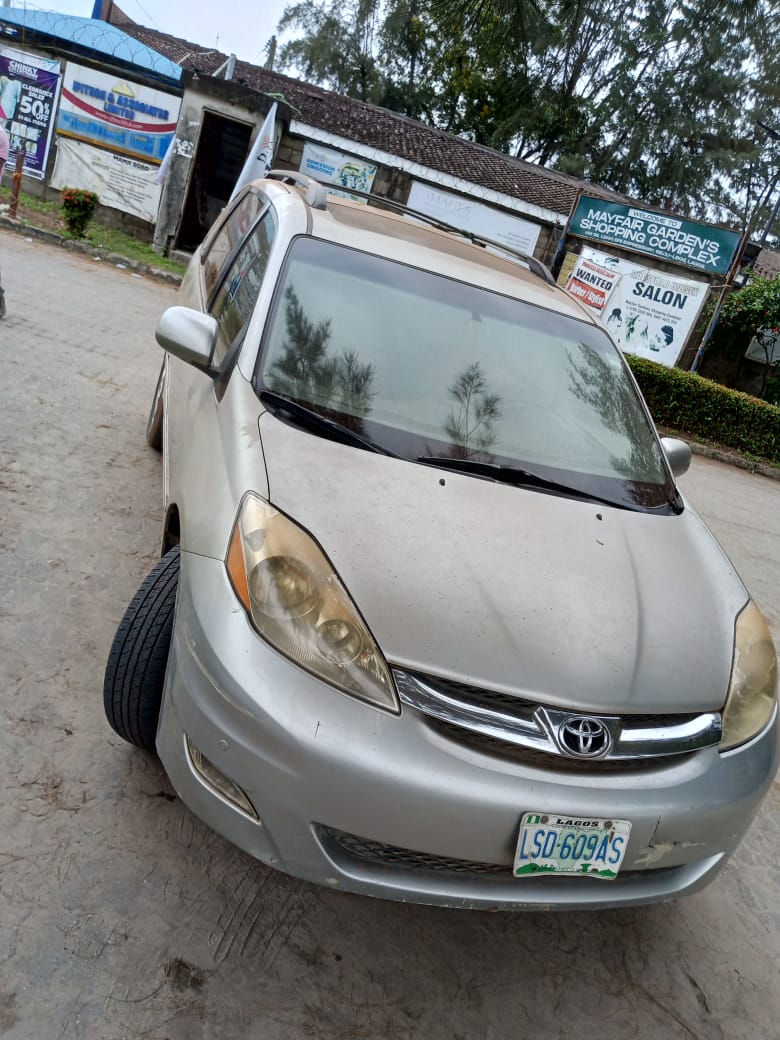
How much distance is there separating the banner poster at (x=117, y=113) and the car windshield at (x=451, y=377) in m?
12.9

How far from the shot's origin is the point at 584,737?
178 centimetres

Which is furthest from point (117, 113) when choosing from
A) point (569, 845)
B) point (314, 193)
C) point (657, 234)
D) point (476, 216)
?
point (569, 845)

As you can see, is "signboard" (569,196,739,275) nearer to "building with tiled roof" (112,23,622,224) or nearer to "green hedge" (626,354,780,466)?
"building with tiled roof" (112,23,622,224)

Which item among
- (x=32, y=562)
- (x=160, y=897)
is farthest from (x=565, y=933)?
(x=32, y=562)

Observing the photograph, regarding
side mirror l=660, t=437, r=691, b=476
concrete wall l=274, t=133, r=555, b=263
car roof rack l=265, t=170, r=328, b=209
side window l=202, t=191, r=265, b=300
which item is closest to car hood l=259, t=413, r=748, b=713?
side mirror l=660, t=437, r=691, b=476

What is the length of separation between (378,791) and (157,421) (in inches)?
129

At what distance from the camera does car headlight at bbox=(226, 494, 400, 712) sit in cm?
175

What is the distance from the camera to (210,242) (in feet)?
14.3

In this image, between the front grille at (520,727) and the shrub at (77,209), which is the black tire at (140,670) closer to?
the front grille at (520,727)

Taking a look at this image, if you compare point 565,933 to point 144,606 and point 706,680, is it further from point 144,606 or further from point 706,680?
point 144,606

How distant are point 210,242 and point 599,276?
36.7 ft

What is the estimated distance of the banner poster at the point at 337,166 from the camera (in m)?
14.9

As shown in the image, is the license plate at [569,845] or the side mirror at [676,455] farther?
the side mirror at [676,455]

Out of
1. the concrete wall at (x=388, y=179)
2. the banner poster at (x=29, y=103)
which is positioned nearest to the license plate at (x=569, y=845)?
the concrete wall at (x=388, y=179)
